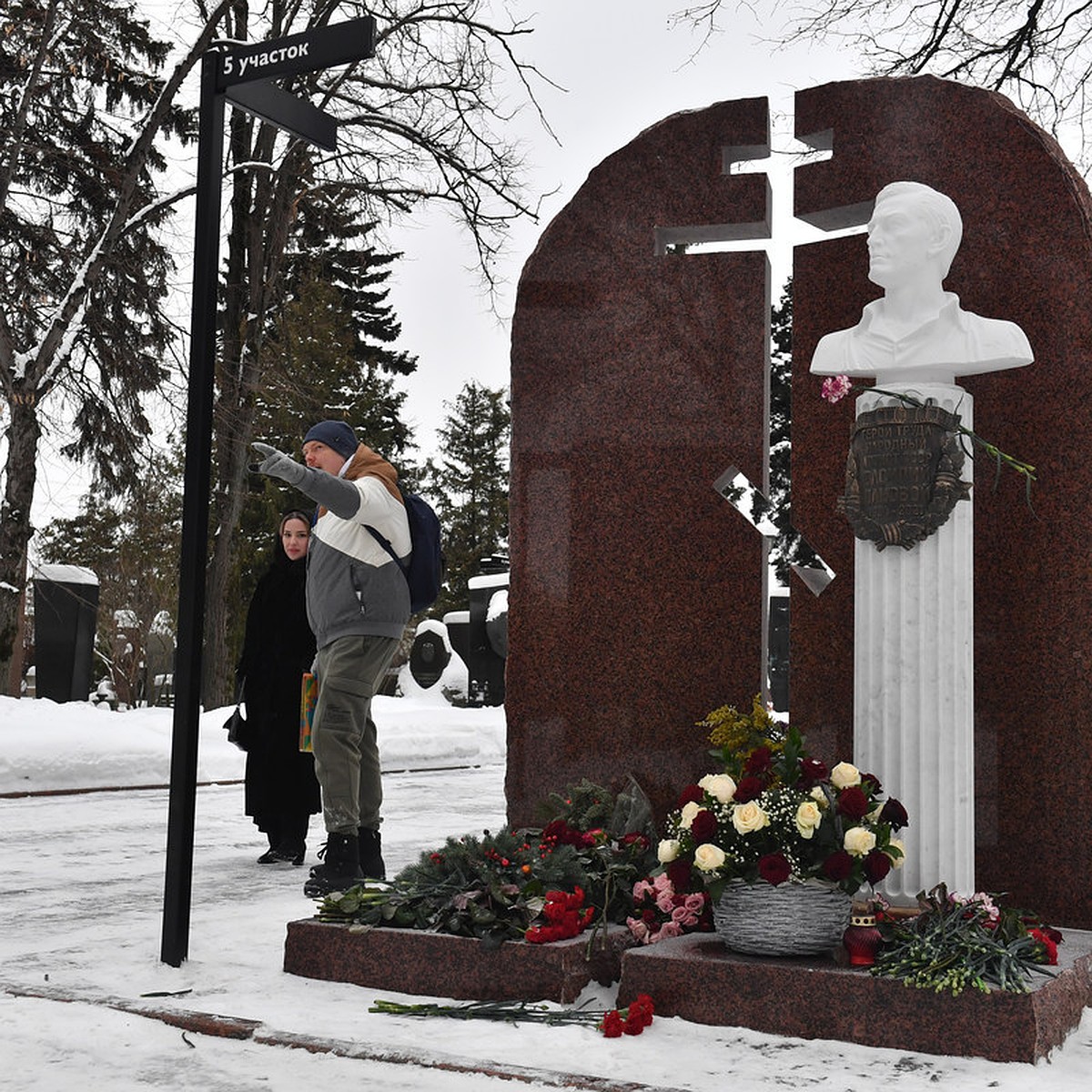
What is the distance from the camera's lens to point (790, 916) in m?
4.15

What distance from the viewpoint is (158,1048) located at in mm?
3771

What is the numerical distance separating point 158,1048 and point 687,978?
60.0 inches

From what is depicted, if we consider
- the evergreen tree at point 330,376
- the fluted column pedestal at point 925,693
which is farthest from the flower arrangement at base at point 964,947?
the evergreen tree at point 330,376

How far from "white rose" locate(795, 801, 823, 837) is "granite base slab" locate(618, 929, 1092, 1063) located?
1.26ft

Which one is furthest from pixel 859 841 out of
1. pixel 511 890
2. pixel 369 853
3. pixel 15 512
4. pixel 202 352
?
pixel 15 512

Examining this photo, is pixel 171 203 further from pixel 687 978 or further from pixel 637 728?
pixel 687 978

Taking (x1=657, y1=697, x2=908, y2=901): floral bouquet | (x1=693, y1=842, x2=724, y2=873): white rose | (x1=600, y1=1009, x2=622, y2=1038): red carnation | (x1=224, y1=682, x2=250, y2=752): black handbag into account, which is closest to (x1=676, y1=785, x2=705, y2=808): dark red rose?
(x1=657, y1=697, x2=908, y2=901): floral bouquet

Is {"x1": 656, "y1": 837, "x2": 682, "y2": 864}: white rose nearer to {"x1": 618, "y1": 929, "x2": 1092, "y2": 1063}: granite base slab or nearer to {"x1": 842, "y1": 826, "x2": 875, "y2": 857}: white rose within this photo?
{"x1": 618, "y1": 929, "x2": 1092, "y2": 1063}: granite base slab

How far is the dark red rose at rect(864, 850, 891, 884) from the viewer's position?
13.5 ft

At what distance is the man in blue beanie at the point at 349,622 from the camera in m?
5.54

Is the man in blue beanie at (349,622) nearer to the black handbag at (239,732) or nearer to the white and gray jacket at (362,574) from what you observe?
the white and gray jacket at (362,574)

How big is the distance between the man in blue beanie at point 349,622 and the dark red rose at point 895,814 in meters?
2.07

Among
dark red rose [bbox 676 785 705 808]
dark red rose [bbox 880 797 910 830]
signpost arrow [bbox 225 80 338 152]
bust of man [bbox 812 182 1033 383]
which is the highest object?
signpost arrow [bbox 225 80 338 152]

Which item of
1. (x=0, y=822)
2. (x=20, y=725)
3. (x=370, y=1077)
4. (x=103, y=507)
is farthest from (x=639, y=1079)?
(x=103, y=507)
